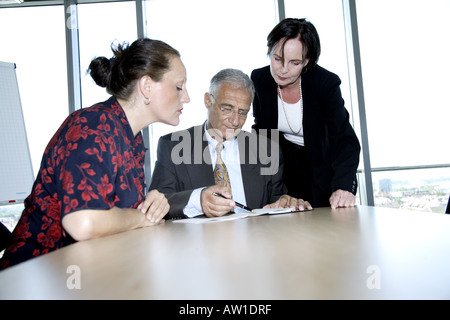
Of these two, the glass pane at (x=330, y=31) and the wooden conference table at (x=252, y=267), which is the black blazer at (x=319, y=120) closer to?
the wooden conference table at (x=252, y=267)

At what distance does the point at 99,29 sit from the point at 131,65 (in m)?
3.44

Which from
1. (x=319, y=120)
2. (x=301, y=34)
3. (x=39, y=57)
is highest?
(x=39, y=57)

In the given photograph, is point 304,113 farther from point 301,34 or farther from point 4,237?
point 4,237

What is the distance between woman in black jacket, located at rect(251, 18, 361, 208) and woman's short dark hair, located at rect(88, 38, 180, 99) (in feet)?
2.49

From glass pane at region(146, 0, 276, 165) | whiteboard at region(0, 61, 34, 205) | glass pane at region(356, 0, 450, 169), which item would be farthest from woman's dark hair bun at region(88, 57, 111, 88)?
glass pane at region(356, 0, 450, 169)

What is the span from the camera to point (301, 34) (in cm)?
196

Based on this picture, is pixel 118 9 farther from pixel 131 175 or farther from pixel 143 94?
pixel 131 175

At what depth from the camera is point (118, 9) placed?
14.3 ft

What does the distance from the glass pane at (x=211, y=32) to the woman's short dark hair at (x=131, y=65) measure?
8.31ft

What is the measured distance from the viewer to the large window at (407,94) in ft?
13.7

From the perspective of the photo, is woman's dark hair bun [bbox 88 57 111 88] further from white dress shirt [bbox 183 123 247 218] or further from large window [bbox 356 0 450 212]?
large window [bbox 356 0 450 212]

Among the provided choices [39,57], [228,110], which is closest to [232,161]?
[228,110]

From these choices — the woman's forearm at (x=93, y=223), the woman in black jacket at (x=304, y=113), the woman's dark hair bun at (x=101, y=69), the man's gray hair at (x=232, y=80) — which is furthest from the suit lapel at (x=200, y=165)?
the woman's forearm at (x=93, y=223)
